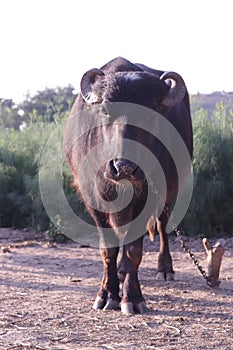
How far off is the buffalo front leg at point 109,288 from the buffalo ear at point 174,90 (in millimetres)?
1403

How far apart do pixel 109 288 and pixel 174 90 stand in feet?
6.00

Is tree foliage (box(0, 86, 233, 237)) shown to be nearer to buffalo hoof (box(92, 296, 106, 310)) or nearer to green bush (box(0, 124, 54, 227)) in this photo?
green bush (box(0, 124, 54, 227))

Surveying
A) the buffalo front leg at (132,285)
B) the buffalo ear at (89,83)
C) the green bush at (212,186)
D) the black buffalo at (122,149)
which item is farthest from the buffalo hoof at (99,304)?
the green bush at (212,186)

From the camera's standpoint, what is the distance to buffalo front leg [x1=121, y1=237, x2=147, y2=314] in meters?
5.45

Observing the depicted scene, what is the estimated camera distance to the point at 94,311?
18.0 ft

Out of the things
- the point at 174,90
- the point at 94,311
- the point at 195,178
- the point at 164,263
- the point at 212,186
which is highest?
the point at 174,90

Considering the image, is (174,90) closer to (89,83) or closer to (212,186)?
(89,83)

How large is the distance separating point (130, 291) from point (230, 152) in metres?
5.35

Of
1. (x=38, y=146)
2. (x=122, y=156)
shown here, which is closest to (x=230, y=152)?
(x=38, y=146)

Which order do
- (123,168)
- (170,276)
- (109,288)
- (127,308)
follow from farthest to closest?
(170,276)
(109,288)
(127,308)
(123,168)

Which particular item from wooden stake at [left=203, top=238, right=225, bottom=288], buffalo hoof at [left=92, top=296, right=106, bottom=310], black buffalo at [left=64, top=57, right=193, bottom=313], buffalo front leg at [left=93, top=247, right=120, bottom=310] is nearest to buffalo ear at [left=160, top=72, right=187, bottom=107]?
black buffalo at [left=64, top=57, right=193, bottom=313]

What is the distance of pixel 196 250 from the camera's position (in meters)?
9.35

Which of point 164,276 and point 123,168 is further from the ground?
point 123,168

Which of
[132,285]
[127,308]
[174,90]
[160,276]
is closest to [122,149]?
[174,90]
